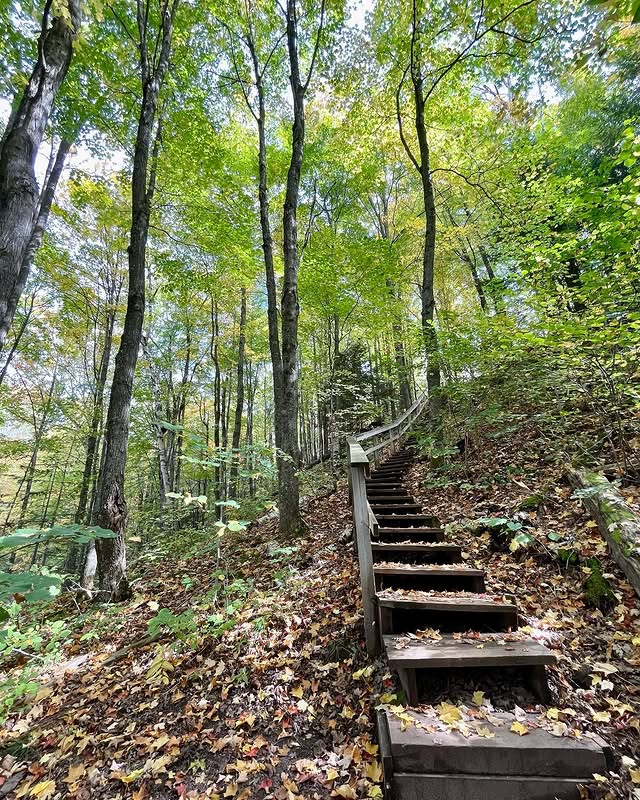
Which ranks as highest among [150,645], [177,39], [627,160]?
[177,39]

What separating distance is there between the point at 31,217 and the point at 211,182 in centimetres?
857

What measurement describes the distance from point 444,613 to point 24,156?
15.7 feet

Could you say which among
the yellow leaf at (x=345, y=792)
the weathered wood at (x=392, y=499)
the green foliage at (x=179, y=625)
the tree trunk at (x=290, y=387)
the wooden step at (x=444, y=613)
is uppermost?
the tree trunk at (x=290, y=387)

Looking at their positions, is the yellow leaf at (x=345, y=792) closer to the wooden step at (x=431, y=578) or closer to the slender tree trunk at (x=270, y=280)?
the wooden step at (x=431, y=578)

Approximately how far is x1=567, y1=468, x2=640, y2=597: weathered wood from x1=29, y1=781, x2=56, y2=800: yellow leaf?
463 cm

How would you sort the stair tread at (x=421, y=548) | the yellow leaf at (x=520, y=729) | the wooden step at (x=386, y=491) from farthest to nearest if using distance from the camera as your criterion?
the wooden step at (x=386, y=491) < the stair tread at (x=421, y=548) < the yellow leaf at (x=520, y=729)

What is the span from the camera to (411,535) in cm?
437

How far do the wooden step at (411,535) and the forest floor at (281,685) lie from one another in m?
0.38

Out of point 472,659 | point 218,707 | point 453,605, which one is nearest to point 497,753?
point 472,659

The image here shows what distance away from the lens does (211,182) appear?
960 centimetres

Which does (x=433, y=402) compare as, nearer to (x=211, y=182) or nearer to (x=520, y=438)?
(x=520, y=438)

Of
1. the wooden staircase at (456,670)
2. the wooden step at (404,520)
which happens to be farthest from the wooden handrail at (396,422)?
the wooden staircase at (456,670)

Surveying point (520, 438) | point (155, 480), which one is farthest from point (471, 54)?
point (155, 480)

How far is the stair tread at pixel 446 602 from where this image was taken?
2799 millimetres
